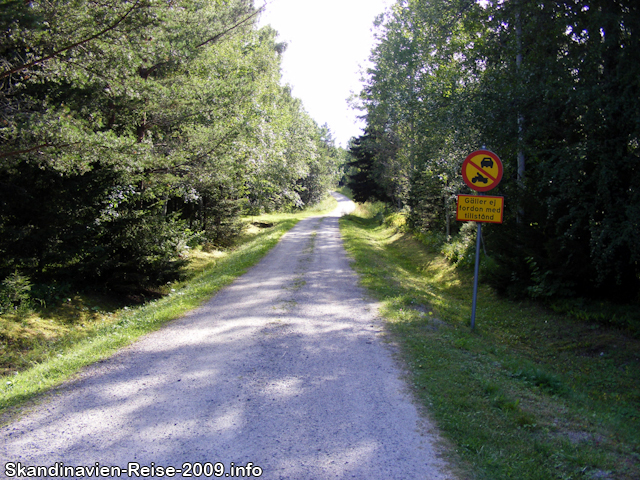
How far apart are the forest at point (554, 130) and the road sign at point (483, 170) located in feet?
6.02

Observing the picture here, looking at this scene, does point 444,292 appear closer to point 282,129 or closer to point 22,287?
point 22,287

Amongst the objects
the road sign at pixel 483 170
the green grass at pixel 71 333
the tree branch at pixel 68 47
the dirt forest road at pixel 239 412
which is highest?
the tree branch at pixel 68 47

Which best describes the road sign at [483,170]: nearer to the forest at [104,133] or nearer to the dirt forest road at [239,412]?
the dirt forest road at [239,412]

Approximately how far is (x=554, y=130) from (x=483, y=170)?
315cm

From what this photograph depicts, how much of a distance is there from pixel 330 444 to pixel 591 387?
547 cm

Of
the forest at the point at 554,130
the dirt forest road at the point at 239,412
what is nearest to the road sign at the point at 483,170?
the forest at the point at 554,130

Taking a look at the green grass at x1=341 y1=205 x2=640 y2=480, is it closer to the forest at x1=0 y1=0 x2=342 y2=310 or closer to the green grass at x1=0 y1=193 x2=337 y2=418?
the green grass at x1=0 y1=193 x2=337 y2=418

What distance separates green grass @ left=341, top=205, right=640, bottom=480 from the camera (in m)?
3.48

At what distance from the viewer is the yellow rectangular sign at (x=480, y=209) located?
747cm

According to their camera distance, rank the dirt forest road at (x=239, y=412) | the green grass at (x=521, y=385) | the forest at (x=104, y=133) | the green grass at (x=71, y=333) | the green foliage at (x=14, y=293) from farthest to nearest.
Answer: the green foliage at (x=14, y=293) → the forest at (x=104, y=133) → the green grass at (x=71, y=333) → the green grass at (x=521, y=385) → the dirt forest road at (x=239, y=412)

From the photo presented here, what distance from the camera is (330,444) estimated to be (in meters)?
3.51

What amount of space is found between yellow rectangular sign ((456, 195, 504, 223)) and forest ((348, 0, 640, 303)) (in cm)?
181

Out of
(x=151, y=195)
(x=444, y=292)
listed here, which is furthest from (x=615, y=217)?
(x=151, y=195)

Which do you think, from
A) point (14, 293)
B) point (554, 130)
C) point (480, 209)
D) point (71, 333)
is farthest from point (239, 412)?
point (554, 130)
